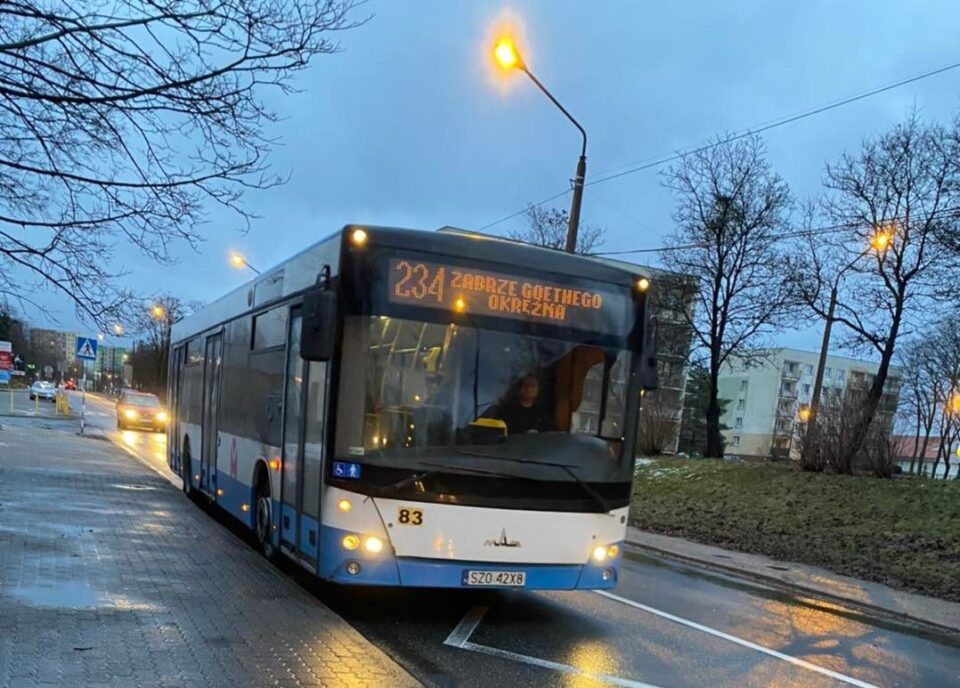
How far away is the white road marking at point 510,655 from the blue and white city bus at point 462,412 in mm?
497

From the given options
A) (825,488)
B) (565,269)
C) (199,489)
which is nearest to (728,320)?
(825,488)

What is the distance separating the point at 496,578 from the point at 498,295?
237 centimetres

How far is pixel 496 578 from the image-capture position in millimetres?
6551

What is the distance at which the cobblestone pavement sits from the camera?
4.72m

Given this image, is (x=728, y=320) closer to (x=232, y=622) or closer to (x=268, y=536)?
(x=268, y=536)

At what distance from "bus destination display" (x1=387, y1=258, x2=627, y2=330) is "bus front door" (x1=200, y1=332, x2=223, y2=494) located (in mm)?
5788

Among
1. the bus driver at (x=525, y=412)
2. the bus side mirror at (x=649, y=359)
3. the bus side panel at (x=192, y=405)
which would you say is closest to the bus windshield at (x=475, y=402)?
the bus driver at (x=525, y=412)

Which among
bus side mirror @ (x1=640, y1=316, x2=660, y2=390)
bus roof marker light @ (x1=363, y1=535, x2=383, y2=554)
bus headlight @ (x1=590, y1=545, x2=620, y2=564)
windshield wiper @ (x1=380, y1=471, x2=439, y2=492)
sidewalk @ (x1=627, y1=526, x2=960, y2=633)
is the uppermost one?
bus side mirror @ (x1=640, y1=316, x2=660, y2=390)

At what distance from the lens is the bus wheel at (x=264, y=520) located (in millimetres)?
8352

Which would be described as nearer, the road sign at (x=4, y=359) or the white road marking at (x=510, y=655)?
the white road marking at (x=510, y=655)

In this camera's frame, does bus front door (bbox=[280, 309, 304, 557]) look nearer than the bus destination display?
No

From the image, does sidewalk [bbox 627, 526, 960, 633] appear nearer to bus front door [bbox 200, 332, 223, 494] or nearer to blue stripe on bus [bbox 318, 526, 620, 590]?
blue stripe on bus [bbox 318, 526, 620, 590]

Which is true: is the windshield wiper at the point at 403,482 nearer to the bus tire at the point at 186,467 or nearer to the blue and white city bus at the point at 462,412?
the blue and white city bus at the point at 462,412

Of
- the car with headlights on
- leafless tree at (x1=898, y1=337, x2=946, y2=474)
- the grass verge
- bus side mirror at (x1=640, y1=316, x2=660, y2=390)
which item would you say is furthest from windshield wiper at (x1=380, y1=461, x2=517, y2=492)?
leafless tree at (x1=898, y1=337, x2=946, y2=474)
